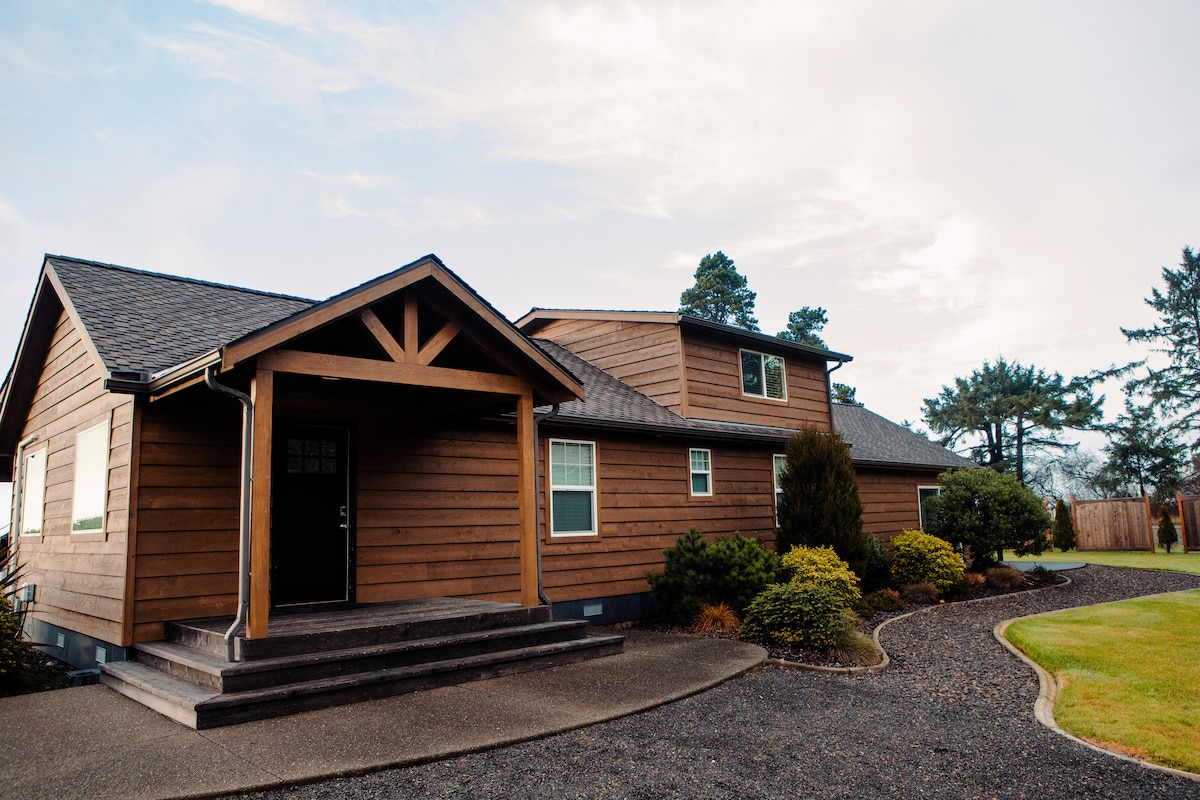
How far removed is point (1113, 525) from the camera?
25641 millimetres

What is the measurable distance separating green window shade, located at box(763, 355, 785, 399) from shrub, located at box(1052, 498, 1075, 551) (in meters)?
17.0

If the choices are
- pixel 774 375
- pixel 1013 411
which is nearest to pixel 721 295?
pixel 1013 411

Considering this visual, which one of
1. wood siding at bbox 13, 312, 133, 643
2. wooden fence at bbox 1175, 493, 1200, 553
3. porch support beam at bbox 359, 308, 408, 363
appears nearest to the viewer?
porch support beam at bbox 359, 308, 408, 363

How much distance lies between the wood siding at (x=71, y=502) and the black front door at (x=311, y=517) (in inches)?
55.9

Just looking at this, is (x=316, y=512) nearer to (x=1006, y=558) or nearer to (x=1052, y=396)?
(x=1006, y=558)

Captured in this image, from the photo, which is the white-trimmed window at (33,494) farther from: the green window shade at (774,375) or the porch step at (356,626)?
the green window shade at (774,375)

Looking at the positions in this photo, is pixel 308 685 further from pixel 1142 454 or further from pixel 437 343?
pixel 1142 454

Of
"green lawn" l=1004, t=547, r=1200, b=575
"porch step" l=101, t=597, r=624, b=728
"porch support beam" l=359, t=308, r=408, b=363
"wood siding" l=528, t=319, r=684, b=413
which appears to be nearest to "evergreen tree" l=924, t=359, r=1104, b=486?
"green lawn" l=1004, t=547, r=1200, b=575

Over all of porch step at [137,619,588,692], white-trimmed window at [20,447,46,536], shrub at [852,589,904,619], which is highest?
white-trimmed window at [20,447,46,536]

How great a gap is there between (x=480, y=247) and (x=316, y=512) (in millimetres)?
15841

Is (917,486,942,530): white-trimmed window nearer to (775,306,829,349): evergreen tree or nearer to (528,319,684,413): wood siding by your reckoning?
(528,319,684,413): wood siding

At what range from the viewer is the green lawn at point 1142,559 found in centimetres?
1862

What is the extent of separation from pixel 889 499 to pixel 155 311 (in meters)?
14.9

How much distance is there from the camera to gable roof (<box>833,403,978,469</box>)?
664 inches
